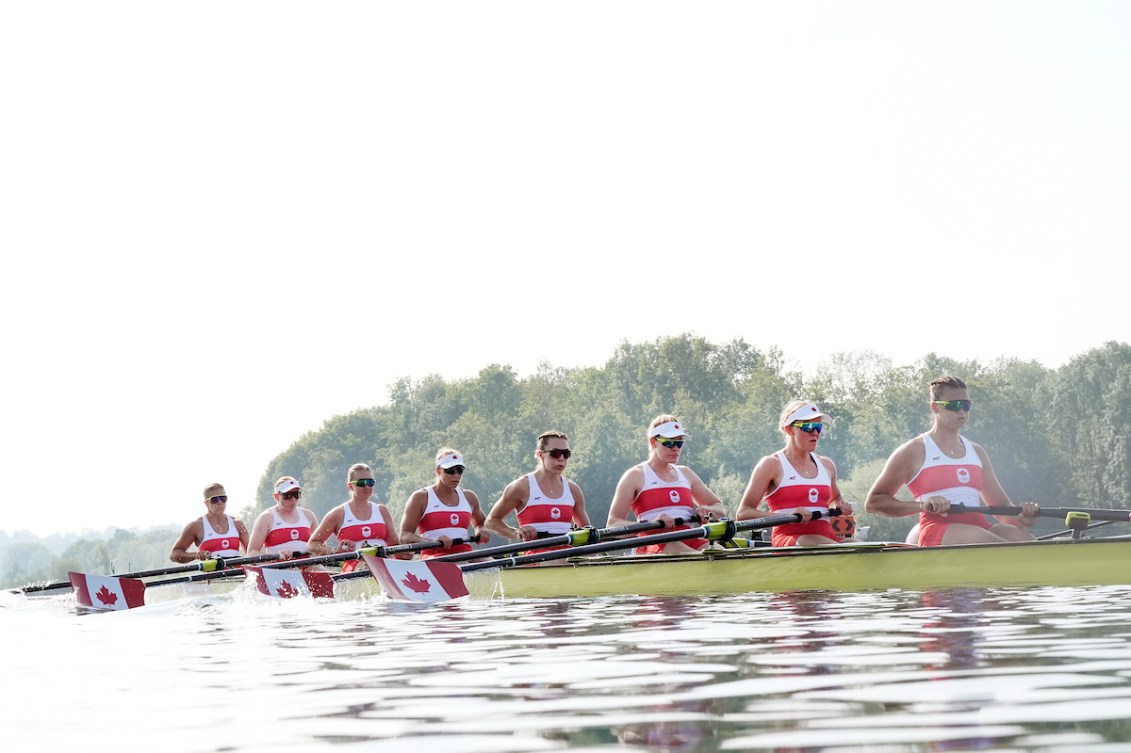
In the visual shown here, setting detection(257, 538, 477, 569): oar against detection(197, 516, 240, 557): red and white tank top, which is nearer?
detection(257, 538, 477, 569): oar

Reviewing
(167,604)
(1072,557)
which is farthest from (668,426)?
(167,604)

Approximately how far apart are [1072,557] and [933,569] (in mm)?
972

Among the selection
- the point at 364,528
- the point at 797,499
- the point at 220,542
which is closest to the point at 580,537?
the point at 797,499

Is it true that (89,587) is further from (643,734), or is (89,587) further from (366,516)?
(643,734)

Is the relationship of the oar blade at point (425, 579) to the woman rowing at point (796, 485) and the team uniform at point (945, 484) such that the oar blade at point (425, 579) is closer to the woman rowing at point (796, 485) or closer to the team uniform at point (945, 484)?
the woman rowing at point (796, 485)

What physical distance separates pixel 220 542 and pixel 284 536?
1597 mm

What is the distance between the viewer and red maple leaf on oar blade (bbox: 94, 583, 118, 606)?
17.2 meters

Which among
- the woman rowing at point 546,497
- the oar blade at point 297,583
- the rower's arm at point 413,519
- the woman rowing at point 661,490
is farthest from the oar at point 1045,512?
the oar blade at point 297,583

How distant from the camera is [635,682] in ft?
17.3

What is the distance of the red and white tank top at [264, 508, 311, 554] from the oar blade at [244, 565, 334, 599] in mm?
3432

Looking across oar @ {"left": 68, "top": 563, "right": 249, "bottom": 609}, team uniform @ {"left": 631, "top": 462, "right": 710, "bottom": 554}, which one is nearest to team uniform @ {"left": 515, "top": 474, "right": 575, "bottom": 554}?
team uniform @ {"left": 631, "top": 462, "right": 710, "bottom": 554}

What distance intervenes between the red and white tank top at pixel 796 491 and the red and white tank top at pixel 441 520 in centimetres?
466

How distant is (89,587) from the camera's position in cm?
1744

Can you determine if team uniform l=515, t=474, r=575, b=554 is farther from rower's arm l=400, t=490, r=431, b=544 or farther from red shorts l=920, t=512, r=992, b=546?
red shorts l=920, t=512, r=992, b=546
